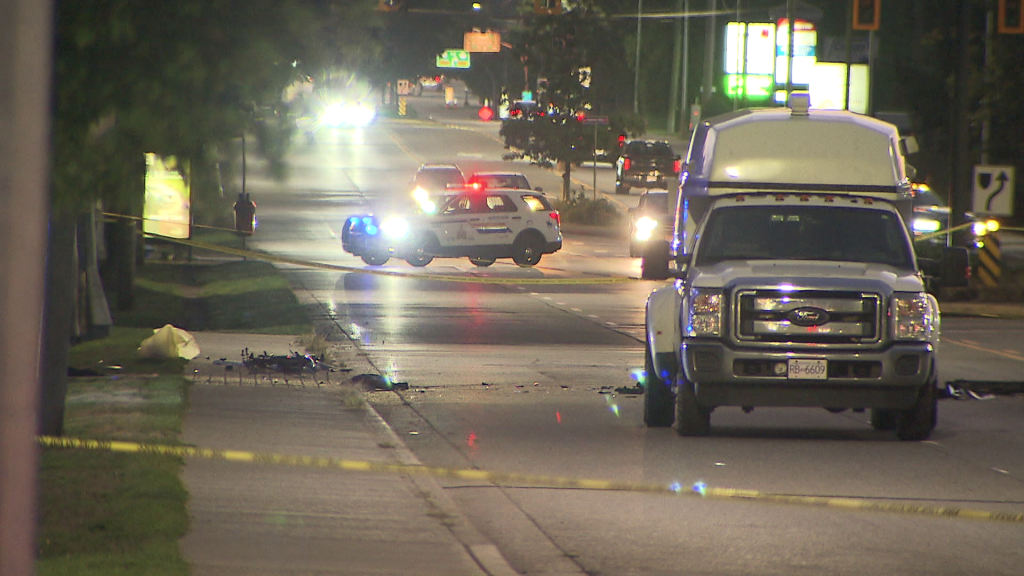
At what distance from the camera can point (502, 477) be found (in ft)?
33.8

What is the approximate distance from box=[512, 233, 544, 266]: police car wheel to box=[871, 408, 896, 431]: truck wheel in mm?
20364

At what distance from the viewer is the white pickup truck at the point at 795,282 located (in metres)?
11.6

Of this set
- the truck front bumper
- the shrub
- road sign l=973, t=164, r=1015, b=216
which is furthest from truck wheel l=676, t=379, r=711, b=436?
the shrub

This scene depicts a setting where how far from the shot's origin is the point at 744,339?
11664 mm

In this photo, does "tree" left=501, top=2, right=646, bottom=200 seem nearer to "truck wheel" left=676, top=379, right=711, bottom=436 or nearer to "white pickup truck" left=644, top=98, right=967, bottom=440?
"white pickup truck" left=644, top=98, right=967, bottom=440

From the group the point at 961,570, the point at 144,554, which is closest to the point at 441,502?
the point at 144,554

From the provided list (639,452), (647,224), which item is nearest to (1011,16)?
(647,224)

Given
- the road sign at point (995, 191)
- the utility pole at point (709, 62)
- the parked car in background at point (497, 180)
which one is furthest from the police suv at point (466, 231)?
the utility pole at point (709, 62)

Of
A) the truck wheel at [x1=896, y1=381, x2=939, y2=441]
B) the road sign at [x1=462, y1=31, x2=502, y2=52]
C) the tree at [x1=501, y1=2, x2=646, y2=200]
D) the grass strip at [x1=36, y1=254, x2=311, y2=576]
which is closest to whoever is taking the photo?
the grass strip at [x1=36, y1=254, x2=311, y2=576]

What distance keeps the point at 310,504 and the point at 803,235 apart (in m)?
5.42

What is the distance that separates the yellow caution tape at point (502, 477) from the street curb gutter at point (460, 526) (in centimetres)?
23

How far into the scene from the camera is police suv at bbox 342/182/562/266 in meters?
32.7

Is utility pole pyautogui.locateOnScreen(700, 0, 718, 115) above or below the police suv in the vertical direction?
above

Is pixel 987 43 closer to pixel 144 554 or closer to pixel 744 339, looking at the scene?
pixel 744 339
